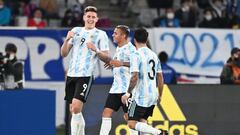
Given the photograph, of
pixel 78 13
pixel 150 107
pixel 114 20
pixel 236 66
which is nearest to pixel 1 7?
pixel 78 13

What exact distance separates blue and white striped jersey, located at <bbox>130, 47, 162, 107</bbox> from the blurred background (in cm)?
194

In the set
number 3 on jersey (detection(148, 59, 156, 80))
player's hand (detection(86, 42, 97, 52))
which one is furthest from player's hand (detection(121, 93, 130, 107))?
player's hand (detection(86, 42, 97, 52))

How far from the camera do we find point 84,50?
15.7 meters

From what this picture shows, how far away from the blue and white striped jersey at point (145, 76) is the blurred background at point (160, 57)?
1939mm

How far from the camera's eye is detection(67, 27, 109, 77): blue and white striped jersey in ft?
51.5

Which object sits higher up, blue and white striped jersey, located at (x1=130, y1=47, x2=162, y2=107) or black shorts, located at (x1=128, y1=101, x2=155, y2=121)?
blue and white striped jersey, located at (x1=130, y1=47, x2=162, y2=107)

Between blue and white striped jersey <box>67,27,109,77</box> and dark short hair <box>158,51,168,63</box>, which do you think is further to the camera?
dark short hair <box>158,51,168,63</box>

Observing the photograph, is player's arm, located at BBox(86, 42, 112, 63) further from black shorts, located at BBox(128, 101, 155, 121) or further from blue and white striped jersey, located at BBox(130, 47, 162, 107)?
black shorts, located at BBox(128, 101, 155, 121)

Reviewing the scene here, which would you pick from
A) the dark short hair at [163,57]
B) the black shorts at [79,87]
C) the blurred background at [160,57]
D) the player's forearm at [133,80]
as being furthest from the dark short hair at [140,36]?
the dark short hair at [163,57]

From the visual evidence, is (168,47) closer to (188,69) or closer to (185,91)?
(188,69)

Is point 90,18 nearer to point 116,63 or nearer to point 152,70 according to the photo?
point 116,63

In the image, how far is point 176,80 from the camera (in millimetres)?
22297

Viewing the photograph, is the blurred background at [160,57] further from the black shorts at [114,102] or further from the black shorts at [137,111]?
the black shorts at [137,111]

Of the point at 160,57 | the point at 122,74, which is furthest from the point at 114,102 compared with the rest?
the point at 160,57
